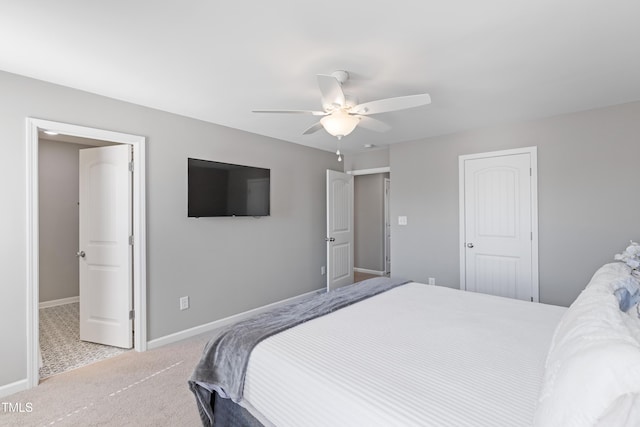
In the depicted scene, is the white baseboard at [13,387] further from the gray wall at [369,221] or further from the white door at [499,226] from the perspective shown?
the gray wall at [369,221]

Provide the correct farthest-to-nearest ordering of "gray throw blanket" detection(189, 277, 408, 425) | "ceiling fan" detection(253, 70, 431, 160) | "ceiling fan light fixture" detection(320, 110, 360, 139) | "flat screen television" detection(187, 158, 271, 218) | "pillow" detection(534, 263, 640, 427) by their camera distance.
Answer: "flat screen television" detection(187, 158, 271, 218), "ceiling fan light fixture" detection(320, 110, 360, 139), "ceiling fan" detection(253, 70, 431, 160), "gray throw blanket" detection(189, 277, 408, 425), "pillow" detection(534, 263, 640, 427)

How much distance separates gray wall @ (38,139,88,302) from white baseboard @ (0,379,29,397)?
2.68m

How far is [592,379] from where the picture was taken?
2.52 feet

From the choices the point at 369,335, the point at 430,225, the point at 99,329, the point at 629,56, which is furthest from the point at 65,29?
the point at 430,225

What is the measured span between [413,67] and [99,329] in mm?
3690

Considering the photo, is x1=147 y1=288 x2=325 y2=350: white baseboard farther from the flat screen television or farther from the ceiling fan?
the ceiling fan

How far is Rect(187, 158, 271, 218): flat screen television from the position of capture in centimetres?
322

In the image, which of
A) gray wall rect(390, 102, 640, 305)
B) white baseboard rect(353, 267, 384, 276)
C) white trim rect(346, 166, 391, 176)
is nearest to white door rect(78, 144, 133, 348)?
white trim rect(346, 166, 391, 176)

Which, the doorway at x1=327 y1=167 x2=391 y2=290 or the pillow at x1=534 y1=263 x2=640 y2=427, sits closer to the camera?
the pillow at x1=534 y1=263 x2=640 y2=427

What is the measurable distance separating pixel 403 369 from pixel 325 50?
1821mm

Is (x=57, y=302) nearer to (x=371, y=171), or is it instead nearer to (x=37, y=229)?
(x=37, y=229)

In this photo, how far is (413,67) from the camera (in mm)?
2189

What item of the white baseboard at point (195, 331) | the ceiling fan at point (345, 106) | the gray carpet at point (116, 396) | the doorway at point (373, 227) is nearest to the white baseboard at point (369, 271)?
the doorway at point (373, 227)

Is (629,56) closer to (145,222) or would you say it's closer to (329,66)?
(329,66)
